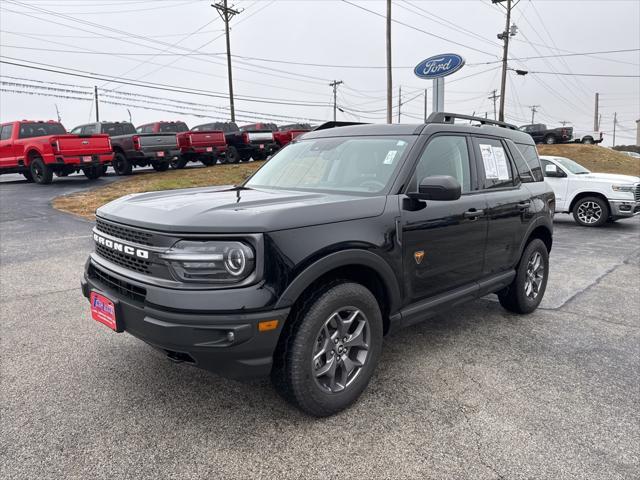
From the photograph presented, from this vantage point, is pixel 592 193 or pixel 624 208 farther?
pixel 592 193

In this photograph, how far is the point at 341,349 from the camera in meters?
2.81

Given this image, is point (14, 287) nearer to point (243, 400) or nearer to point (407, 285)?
point (243, 400)

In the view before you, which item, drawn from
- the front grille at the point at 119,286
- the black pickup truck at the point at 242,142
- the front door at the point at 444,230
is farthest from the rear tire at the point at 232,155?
the front grille at the point at 119,286

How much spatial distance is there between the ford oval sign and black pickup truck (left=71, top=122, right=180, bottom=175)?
31.6 feet

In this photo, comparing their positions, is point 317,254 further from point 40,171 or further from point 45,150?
point 40,171

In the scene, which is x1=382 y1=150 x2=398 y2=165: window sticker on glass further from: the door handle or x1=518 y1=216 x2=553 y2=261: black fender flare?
x1=518 y1=216 x2=553 y2=261: black fender flare

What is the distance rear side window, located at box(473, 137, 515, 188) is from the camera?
3.94 metres

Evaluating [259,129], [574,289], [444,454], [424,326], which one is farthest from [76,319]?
[259,129]

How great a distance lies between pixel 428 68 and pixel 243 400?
9.55m

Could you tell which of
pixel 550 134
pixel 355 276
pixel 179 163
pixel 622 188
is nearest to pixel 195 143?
pixel 179 163

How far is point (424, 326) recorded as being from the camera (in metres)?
4.31

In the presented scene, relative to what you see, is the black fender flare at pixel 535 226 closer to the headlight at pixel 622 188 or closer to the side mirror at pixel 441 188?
the side mirror at pixel 441 188

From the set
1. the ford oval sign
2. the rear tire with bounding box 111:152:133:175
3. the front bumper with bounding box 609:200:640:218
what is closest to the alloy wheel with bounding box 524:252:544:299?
the ford oval sign

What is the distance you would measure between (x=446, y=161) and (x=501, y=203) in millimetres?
784
